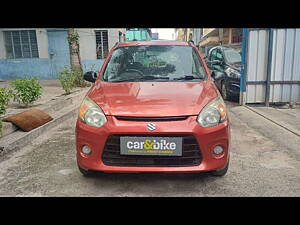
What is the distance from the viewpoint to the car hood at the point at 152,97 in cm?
278

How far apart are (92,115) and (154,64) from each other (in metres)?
1.39

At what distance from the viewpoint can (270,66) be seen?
6.76 metres

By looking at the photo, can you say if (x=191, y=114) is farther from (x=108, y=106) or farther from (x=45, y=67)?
(x=45, y=67)

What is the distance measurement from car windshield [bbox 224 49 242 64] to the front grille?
578 cm

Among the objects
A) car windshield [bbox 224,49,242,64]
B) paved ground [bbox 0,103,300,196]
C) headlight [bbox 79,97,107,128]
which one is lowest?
paved ground [bbox 0,103,300,196]

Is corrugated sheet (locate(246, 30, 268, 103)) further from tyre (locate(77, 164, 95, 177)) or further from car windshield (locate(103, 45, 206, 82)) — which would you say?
tyre (locate(77, 164, 95, 177))

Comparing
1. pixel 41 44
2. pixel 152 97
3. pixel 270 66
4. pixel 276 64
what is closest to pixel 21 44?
pixel 41 44

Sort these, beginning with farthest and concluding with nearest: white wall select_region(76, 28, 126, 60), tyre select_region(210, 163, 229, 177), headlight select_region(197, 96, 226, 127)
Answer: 1. white wall select_region(76, 28, 126, 60)
2. tyre select_region(210, 163, 229, 177)
3. headlight select_region(197, 96, 226, 127)

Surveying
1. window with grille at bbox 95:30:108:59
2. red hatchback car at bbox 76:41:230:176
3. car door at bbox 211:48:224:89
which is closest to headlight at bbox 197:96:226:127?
red hatchback car at bbox 76:41:230:176

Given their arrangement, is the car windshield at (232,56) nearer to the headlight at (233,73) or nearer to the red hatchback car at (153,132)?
the headlight at (233,73)

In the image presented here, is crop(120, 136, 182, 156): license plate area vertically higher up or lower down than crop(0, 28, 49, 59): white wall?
lower down

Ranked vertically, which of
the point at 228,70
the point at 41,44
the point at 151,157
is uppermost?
the point at 41,44

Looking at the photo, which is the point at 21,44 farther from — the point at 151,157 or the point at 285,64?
the point at 151,157

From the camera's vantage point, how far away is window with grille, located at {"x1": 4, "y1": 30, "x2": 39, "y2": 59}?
516 inches
